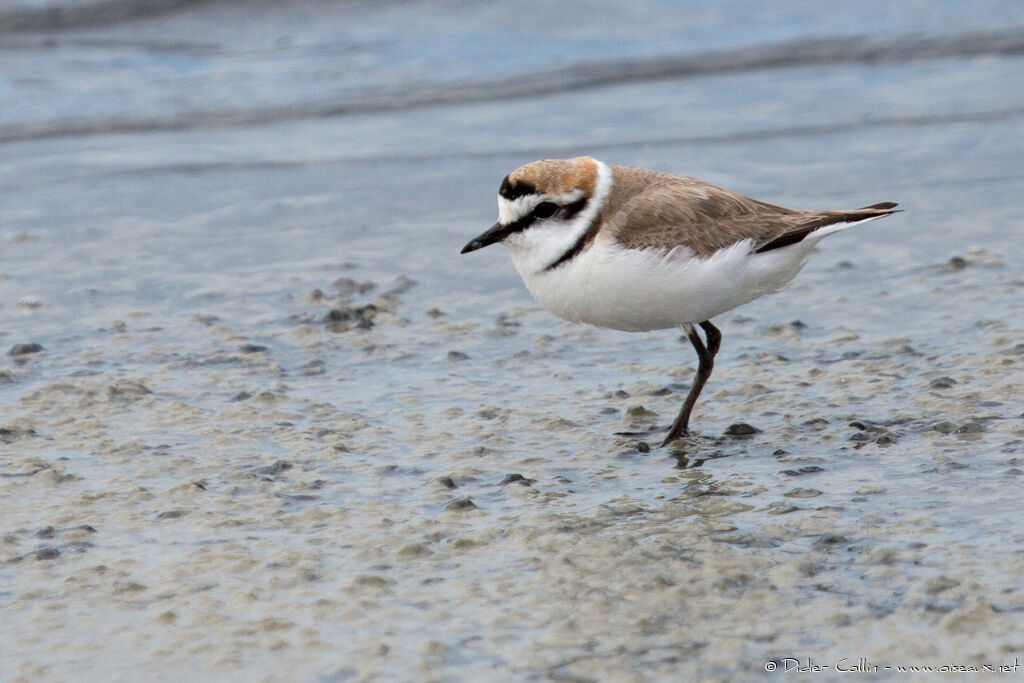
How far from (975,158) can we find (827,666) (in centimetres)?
593

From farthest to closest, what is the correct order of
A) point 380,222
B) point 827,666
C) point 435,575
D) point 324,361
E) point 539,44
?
point 539,44
point 380,222
point 324,361
point 435,575
point 827,666

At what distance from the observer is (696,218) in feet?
16.6

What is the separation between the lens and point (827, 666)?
3.25 metres

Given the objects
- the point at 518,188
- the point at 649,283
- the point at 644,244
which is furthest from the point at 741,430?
the point at 518,188

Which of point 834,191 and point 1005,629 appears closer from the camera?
point 1005,629

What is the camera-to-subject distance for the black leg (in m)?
5.03

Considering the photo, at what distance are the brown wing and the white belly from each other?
48 millimetres

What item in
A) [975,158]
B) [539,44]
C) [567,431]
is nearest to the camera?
[567,431]

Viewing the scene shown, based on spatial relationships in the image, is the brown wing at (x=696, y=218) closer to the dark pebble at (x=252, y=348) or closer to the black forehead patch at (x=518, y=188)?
the black forehead patch at (x=518, y=188)

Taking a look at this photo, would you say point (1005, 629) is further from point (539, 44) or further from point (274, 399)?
point (539, 44)

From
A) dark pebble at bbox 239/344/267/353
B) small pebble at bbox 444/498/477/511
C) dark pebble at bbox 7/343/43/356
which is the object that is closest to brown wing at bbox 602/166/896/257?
small pebble at bbox 444/498/477/511

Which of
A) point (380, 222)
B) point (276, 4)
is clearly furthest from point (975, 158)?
point (276, 4)

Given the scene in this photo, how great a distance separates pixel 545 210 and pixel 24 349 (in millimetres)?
2447

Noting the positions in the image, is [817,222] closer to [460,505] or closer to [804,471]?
[804,471]
